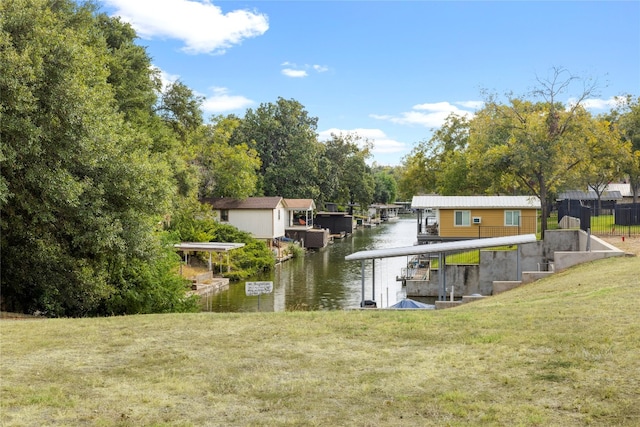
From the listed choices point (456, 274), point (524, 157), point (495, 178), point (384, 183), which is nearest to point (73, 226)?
point (456, 274)

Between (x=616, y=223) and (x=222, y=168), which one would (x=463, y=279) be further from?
(x=222, y=168)

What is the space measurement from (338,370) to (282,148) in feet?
209

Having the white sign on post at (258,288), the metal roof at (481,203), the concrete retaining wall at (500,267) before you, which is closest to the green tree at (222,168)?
the metal roof at (481,203)

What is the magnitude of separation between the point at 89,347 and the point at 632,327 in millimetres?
8962

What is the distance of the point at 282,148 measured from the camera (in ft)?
232

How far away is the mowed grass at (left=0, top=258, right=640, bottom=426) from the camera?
636cm

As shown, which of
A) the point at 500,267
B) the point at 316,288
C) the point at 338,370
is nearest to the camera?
the point at 338,370

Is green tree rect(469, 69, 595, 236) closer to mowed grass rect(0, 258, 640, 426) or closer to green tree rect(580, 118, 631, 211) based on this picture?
green tree rect(580, 118, 631, 211)

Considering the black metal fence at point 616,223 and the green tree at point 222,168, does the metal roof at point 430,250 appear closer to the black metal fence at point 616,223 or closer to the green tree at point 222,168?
the black metal fence at point 616,223

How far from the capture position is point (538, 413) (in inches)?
243

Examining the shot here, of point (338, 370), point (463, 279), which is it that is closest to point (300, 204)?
point (463, 279)

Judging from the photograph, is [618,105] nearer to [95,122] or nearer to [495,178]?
[495,178]

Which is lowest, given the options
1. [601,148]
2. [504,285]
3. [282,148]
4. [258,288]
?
[504,285]

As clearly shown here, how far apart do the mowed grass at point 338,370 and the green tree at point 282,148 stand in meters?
57.5
